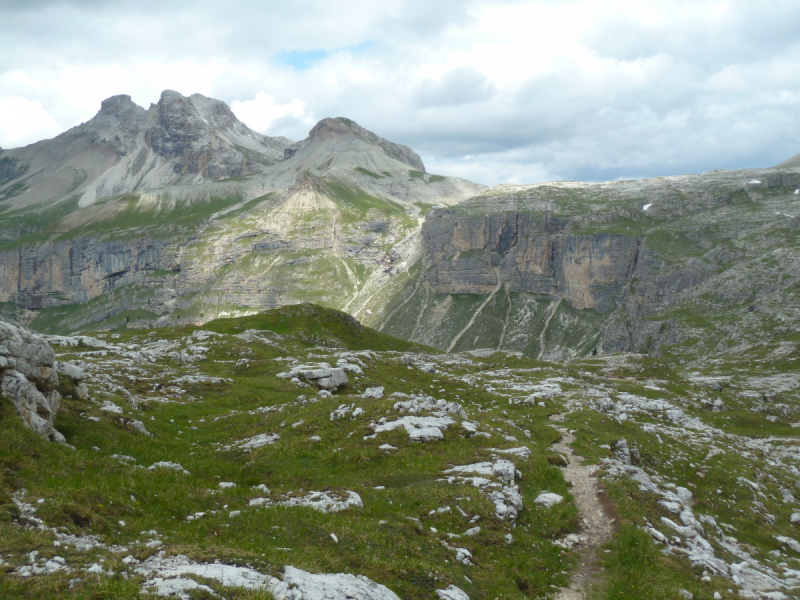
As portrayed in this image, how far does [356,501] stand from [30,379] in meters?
16.1

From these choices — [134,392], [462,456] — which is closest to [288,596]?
[462,456]

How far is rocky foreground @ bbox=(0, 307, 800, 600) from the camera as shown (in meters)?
11.9

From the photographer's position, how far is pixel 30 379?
21.6m

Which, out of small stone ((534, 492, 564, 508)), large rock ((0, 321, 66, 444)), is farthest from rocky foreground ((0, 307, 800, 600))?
large rock ((0, 321, 66, 444))

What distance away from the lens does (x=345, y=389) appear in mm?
50875

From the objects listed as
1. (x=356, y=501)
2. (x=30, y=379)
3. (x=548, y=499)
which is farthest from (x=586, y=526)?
(x=30, y=379)

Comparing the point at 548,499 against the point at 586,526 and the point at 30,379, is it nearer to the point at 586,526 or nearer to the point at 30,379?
the point at 586,526

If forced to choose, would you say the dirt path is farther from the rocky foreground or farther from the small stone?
the small stone

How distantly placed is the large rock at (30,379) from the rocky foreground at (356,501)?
439 mm

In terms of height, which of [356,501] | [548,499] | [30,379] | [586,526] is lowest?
[586,526]

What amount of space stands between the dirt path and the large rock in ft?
69.9

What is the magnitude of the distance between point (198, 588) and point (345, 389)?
A: 41153mm

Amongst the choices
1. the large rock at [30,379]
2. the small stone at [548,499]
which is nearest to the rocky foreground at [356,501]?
the small stone at [548,499]

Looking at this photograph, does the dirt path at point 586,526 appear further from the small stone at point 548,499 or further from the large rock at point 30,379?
the large rock at point 30,379
